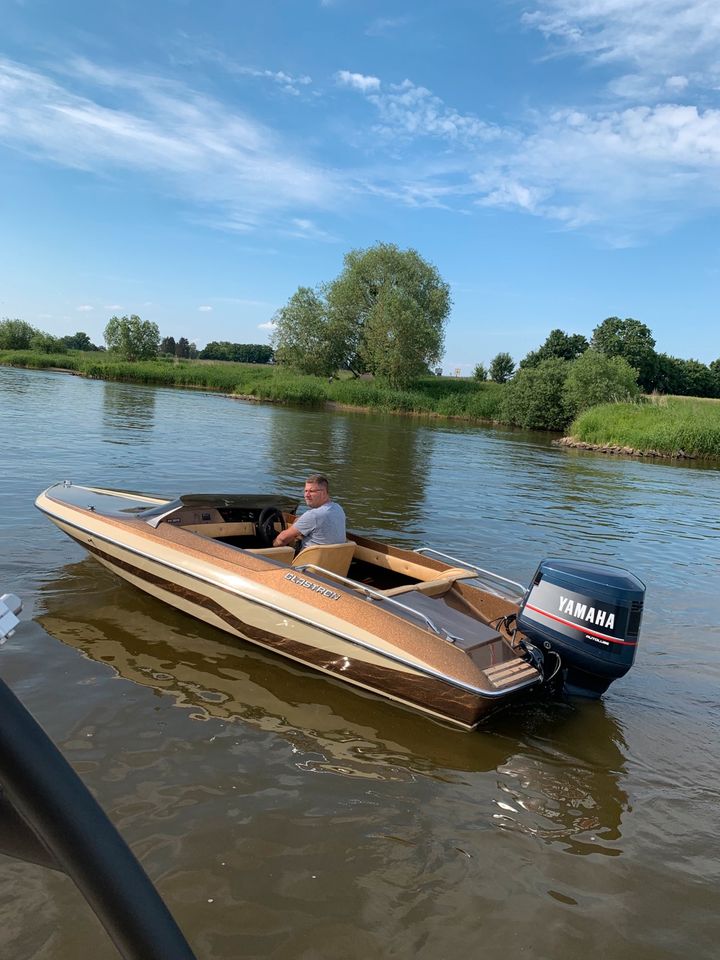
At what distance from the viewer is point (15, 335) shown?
77.4 metres

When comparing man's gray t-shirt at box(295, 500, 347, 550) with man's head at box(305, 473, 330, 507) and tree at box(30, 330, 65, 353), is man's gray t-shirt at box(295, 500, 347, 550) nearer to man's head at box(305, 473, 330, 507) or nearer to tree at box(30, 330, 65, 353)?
man's head at box(305, 473, 330, 507)

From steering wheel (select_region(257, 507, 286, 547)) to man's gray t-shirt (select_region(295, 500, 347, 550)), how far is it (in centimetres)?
91

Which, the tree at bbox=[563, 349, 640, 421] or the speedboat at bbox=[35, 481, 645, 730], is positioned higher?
the tree at bbox=[563, 349, 640, 421]

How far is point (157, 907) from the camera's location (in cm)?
91

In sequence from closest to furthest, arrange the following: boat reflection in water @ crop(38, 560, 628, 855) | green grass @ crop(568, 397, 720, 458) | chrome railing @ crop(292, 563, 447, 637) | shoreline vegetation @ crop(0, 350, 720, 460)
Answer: boat reflection in water @ crop(38, 560, 628, 855)
chrome railing @ crop(292, 563, 447, 637)
green grass @ crop(568, 397, 720, 458)
shoreline vegetation @ crop(0, 350, 720, 460)

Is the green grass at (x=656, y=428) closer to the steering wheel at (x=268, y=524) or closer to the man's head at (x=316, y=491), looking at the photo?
the steering wheel at (x=268, y=524)

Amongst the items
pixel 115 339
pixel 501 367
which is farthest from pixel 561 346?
pixel 115 339

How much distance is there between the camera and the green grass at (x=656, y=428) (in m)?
29.8

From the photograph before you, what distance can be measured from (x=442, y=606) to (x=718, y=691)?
95.6 inches

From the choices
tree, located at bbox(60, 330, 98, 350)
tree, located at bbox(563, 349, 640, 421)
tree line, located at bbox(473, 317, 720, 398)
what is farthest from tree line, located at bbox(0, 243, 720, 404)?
tree, located at bbox(60, 330, 98, 350)

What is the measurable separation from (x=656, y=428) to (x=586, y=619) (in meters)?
28.2

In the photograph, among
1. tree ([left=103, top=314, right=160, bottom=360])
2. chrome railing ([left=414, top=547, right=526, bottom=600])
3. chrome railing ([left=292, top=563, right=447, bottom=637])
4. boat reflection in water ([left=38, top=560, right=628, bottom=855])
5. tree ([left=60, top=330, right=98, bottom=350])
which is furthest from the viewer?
tree ([left=60, top=330, right=98, bottom=350])

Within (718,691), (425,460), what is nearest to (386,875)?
(718,691)

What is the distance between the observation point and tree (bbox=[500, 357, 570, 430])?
44062 millimetres
